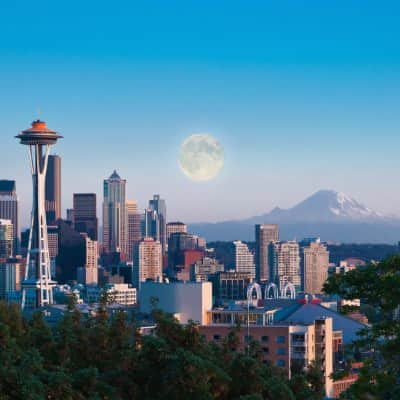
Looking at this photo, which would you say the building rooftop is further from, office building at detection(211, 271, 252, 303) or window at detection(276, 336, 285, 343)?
office building at detection(211, 271, 252, 303)

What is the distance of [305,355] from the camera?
60438 mm

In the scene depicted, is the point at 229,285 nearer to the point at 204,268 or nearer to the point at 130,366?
the point at 204,268

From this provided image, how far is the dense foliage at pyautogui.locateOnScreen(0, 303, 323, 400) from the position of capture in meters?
17.0

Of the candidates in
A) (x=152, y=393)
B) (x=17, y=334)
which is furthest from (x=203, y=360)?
(x=17, y=334)

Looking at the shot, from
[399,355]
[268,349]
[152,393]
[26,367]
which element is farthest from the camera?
[268,349]

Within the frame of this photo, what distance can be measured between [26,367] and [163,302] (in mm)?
53511

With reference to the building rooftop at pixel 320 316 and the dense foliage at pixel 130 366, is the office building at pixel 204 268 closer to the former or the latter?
the building rooftop at pixel 320 316

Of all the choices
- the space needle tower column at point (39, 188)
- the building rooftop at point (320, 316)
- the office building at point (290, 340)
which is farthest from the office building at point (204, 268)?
the office building at point (290, 340)

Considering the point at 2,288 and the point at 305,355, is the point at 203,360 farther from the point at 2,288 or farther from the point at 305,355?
the point at 2,288

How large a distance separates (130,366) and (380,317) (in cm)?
511

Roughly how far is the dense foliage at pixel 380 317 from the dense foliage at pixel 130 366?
3304 millimetres

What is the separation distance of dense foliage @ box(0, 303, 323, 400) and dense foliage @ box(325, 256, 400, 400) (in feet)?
10.8

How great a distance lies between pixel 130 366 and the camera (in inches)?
741

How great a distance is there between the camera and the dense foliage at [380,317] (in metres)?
13.6
